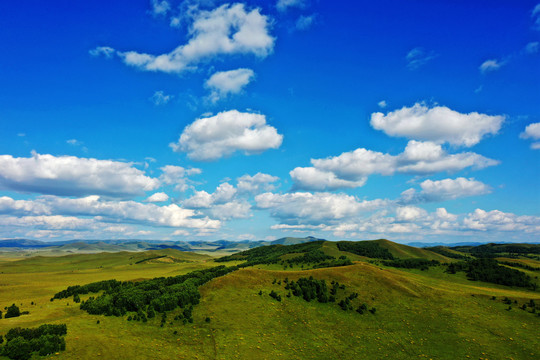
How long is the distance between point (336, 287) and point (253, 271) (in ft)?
85.4

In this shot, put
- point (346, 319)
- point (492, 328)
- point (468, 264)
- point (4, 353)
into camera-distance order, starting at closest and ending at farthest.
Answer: point (4, 353)
point (492, 328)
point (346, 319)
point (468, 264)

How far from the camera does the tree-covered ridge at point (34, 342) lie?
1478 inches

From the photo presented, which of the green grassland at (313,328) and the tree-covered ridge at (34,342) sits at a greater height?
the tree-covered ridge at (34,342)

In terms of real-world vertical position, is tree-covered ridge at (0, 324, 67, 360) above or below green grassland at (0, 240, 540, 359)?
above

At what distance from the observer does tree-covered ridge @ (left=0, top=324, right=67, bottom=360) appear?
1478 inches

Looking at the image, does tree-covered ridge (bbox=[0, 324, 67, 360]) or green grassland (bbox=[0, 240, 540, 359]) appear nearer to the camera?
tree-covered ridge (bbox=[0, 324, 67, 360])

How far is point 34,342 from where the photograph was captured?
39500 millimetres

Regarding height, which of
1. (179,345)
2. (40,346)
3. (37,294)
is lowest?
(37,294)

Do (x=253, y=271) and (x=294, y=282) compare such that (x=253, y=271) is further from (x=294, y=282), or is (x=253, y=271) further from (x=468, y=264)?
(x=468, y=264)

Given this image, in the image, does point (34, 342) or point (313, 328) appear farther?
point (313, 328)

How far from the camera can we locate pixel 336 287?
78312mm

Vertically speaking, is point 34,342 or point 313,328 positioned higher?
point 34,342

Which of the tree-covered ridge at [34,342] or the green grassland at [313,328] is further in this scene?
the green grassland at [313,328]

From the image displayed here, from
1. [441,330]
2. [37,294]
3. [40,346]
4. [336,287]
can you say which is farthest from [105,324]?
[37,294]
